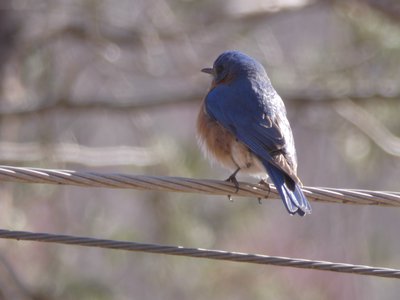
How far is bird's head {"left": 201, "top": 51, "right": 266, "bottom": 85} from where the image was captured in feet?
20.9

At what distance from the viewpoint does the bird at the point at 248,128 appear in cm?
526

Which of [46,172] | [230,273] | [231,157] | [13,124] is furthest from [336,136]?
[46,172]

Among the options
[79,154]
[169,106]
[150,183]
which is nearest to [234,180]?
[150,183]

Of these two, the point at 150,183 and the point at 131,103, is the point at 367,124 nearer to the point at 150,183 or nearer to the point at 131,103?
the point at 131,103

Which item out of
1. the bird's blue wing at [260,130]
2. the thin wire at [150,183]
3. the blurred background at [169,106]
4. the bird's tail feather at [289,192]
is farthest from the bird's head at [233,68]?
the blurred background at [169,106]

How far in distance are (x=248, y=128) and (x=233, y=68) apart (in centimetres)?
94

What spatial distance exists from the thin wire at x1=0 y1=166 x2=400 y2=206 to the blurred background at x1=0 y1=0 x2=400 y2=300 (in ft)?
14.0

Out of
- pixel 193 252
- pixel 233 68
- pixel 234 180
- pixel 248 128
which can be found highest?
pixel 233 68

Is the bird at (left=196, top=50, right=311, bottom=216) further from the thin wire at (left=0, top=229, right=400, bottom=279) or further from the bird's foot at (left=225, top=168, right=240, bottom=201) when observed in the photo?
the thin wire at (left=0, top=229, right=400, bottom=279)

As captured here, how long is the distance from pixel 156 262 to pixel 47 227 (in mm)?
2510

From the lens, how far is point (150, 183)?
421 cm

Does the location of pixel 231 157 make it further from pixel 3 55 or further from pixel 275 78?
pixel 3 55

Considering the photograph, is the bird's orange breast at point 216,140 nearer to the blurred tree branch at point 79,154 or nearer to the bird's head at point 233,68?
the bird's head at point 233,68

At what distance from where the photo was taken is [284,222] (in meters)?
14.1
